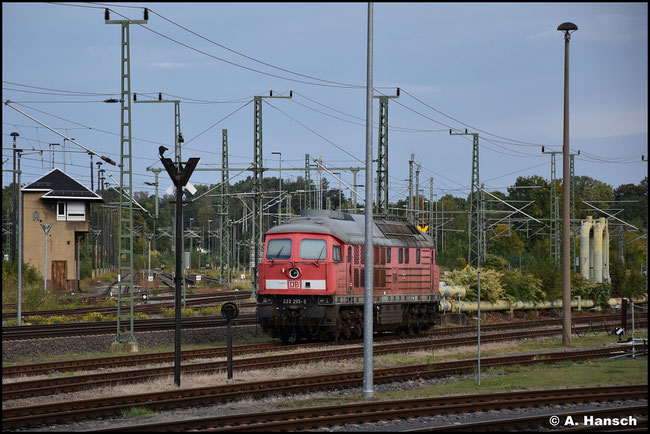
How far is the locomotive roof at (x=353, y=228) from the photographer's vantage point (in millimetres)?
28828

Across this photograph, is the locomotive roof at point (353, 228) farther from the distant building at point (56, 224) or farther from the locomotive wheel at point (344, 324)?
the distant building at point (56, 224)

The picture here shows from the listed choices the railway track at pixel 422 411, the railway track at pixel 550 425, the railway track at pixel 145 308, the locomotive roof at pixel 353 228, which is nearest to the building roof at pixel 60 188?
the railway track at pixel 145 308

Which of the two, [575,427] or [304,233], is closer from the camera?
[575,427]

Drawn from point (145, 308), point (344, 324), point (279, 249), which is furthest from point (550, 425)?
point (145, 308)

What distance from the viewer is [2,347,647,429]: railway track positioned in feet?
50.2

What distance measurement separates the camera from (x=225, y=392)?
721 inches

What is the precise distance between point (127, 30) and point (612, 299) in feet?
138

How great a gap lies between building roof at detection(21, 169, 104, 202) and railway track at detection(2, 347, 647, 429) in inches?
2316

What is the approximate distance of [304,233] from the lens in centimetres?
2856

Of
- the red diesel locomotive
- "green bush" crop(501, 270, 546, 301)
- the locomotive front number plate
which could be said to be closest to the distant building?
"green bush" crop(501, 270, 546, 301)

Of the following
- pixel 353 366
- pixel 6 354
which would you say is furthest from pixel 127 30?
pixel 353 366

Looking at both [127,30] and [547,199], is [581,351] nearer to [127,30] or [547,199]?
[127,30]

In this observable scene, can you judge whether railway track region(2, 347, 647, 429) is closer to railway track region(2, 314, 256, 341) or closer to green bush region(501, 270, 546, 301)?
railway track region(2, 314, 256, 341)

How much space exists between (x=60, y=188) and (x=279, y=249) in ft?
181
